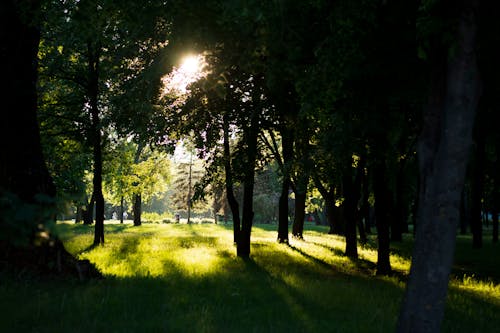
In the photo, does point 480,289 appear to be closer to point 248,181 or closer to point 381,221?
point 381,221

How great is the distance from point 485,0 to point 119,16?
7.17 metres

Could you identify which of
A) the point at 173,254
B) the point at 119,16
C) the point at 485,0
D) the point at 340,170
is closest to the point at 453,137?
the point at 485,0

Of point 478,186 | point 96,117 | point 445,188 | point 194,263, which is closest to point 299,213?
point 478,186

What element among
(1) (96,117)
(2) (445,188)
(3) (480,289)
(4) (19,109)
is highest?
(1) (96,117)

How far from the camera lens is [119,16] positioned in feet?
32.7

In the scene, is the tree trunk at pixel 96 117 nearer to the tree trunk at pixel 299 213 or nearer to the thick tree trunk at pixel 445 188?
the tree trunk at pixel 299 213

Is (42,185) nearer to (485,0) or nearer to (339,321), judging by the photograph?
(339,321)

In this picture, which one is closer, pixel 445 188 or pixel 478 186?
pixel 445 188

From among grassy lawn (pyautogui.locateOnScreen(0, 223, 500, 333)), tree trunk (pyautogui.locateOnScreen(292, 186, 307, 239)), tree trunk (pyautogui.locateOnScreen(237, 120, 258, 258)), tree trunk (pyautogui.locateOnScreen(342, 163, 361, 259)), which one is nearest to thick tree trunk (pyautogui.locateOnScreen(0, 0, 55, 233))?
grassy lawn (pyautogui.locateOnScreen(0, 223, 500, 333))

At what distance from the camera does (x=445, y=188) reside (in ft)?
17.5

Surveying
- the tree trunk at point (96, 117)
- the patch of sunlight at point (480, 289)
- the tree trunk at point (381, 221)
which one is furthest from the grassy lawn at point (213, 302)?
the tree trunk at point (96, 117)

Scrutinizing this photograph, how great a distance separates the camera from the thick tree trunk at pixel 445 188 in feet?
17.5

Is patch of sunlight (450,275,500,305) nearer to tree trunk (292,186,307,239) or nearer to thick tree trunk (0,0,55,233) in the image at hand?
thick tree trunk (0,0,55,233)

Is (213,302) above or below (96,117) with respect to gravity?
below
